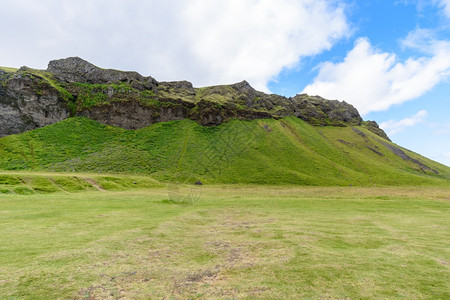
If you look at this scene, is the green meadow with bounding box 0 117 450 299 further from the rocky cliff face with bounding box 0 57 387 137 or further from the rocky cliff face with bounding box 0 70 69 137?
the rocky cliff face with bounding box 0 57 387 137

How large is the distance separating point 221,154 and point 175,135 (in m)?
26.4

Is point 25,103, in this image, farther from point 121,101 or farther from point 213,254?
point 213,254

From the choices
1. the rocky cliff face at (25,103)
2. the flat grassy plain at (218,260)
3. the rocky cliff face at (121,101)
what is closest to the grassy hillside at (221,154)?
the rocky cliff face at (121,101)

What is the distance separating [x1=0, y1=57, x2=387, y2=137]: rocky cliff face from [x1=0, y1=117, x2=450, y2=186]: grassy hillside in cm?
709

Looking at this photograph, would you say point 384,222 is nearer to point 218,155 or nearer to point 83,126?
point 218,155

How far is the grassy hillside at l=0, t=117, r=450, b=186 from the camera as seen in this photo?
8106 cm

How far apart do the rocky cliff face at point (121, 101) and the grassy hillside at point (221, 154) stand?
7090 mm

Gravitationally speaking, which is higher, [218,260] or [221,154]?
[221,154]

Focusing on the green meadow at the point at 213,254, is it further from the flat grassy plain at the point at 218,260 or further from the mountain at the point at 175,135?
the mountain at the point at 175,135

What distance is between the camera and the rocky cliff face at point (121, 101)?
326 feet

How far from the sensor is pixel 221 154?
101625 millimetres

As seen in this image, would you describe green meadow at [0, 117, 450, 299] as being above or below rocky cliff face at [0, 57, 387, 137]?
below

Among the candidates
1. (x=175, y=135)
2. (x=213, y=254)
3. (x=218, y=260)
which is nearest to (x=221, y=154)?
(x=175, y=135)

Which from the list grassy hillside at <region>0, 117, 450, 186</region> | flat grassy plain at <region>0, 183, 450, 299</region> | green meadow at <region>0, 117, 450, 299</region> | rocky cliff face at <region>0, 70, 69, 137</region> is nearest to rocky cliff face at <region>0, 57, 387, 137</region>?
rocky cliff face at <region>0, 70, 69, 137</region>
